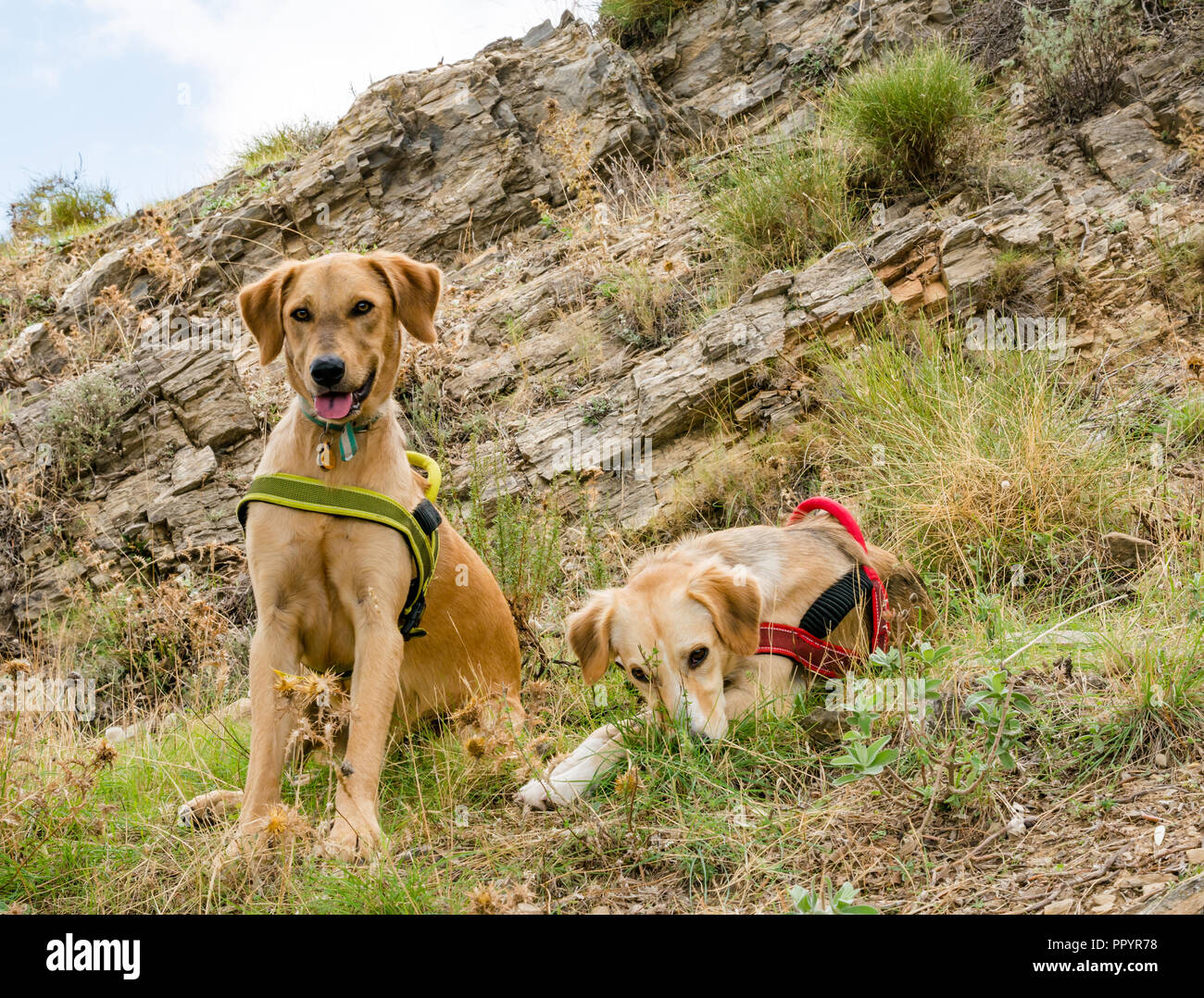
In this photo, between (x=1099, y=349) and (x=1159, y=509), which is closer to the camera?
(x=1159, y=509)

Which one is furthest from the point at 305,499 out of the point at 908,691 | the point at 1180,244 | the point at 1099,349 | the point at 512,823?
the point at 1180,244

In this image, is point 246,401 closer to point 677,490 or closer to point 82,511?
point 82,511

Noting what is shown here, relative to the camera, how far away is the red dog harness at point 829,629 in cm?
325

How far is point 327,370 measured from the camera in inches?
117

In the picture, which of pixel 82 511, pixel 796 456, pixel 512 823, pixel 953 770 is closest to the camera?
pixel 953 770

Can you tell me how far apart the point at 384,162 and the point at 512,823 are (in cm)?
945

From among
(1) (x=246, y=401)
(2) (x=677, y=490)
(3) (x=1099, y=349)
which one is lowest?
(2) (x=677, y=490)

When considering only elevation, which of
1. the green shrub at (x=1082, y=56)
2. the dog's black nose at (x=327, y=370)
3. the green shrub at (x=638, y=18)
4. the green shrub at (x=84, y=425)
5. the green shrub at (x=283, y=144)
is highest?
the green shrub at (x=638, y=18)

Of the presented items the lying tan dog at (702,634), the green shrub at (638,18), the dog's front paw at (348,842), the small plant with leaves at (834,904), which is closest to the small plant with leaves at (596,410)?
the lying tan dog at (702,634)

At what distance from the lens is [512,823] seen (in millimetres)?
2902

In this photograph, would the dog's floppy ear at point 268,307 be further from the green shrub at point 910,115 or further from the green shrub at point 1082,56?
the green shrub at point 1082,56

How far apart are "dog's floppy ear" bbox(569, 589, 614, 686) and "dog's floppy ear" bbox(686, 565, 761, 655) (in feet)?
1.17

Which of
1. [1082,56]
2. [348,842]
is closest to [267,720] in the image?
[348,842]
